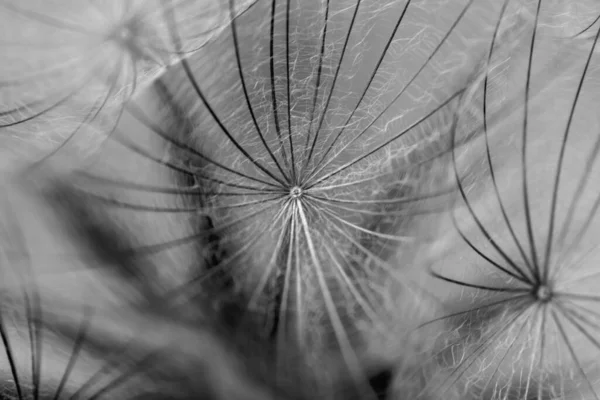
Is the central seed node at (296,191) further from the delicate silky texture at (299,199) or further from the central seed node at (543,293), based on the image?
the central seed node at (543,293)

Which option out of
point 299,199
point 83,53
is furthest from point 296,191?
→ point 83,53

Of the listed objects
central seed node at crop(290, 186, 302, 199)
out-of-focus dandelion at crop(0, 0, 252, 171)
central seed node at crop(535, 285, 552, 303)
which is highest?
out-of-focus dandelion at crop(0, 0, 252, 171)

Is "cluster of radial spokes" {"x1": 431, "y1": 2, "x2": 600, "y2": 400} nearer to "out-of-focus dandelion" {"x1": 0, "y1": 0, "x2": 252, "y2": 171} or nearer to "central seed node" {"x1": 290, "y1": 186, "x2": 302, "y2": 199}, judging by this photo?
"central seed node" {"x1": 290, "y1": 186, "x2": 302, "y2": 199}

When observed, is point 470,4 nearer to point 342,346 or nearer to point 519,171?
point 519,171

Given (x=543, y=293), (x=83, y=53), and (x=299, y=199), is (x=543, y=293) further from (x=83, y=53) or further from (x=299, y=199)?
(x=83, y=53)

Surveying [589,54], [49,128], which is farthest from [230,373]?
[589,54]

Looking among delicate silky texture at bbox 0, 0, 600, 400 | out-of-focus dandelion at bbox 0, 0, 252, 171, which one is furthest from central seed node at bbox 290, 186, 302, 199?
out-of-focus dandelion at bbox 0, 0, 252, 171

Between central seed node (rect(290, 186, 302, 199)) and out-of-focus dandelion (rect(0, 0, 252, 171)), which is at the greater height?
out-of-focus dandelion (rect(0, 0, 252, 171))
